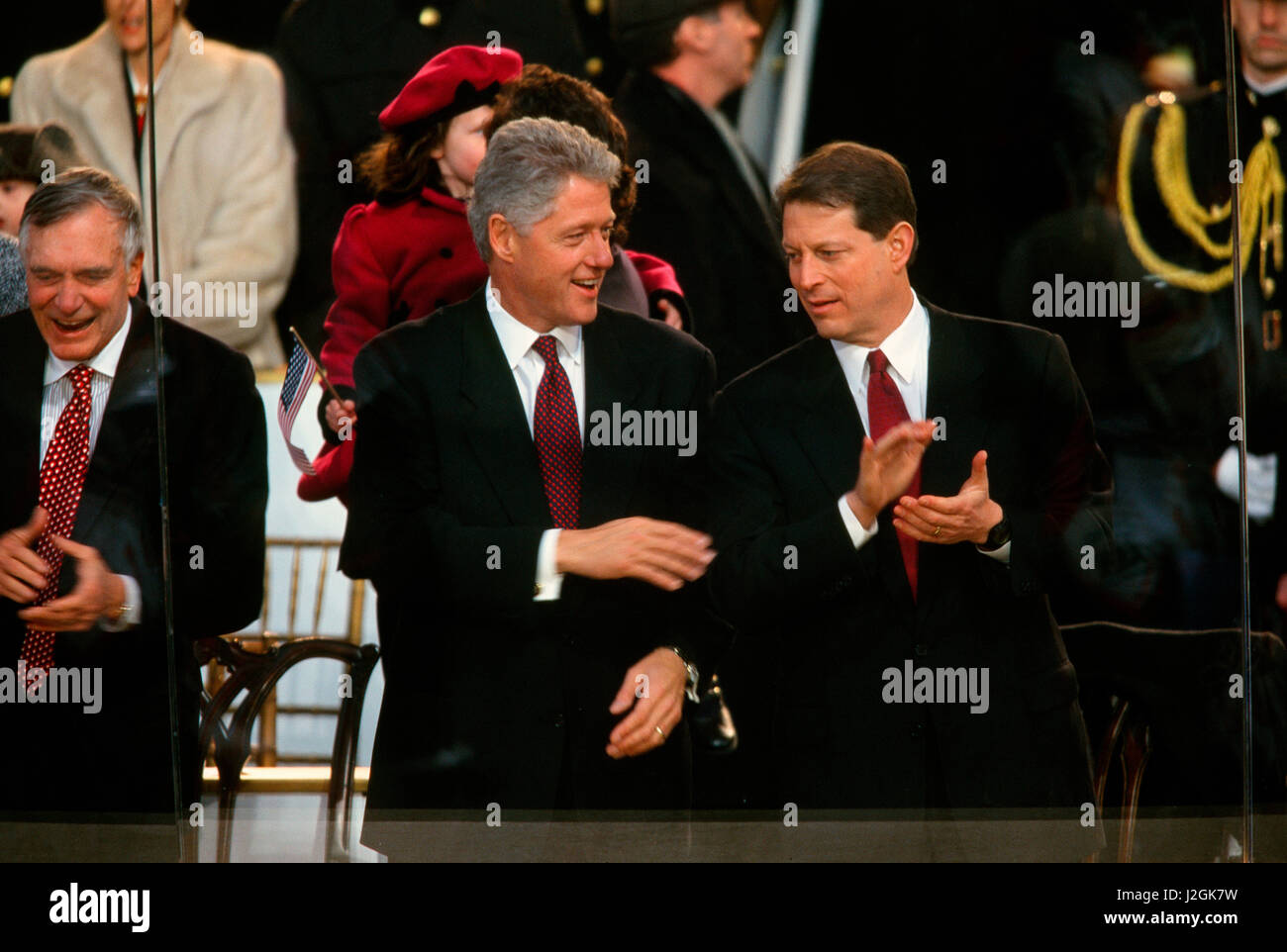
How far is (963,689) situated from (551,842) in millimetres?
1141

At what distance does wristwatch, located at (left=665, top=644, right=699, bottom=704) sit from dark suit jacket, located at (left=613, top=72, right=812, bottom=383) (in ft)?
2.40

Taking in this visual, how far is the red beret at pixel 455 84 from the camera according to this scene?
11.9 ft

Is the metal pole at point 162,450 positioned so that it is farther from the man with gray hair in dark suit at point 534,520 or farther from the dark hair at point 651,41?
the dark hair at point 651,41

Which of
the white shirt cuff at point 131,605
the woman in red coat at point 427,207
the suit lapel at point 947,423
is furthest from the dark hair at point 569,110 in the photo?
the white shirt cuff at point 131,605

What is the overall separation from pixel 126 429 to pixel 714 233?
5.38ft

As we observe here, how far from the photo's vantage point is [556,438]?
142 inches

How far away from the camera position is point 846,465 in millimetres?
3619

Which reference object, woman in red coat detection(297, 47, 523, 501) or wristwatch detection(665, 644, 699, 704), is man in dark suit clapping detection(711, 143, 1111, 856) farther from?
woman in red coat detection(297, 47, 523, 501)

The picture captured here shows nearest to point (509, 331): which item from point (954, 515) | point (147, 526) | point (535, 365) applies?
point (535, 365)

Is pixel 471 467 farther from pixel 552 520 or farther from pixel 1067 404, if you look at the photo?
pixel 1067 404

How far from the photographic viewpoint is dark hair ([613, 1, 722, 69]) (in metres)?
3.69

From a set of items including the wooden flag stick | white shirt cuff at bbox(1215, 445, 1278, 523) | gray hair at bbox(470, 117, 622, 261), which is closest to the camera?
gray hair at bbox(470, 117, 622, 261)

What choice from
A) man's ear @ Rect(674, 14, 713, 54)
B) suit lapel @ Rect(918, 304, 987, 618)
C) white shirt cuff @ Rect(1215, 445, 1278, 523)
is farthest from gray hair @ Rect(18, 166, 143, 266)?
white shirt cuff @ Rect(1215, 445, 1278, 523)

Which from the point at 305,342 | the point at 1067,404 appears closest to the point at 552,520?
the point at 305,342
